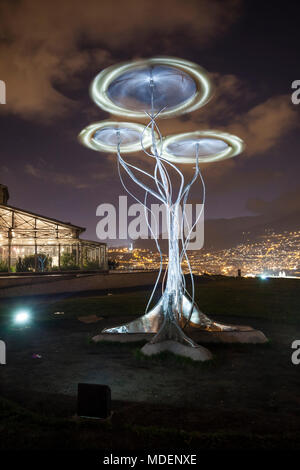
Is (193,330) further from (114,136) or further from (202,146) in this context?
A: (114,136)

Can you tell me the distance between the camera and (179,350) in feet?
25.5

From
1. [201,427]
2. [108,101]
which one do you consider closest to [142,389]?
[201,427]

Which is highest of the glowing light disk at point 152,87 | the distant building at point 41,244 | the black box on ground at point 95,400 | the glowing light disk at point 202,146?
the glowing light disk at point 152,87

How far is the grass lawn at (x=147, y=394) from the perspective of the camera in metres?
4.12

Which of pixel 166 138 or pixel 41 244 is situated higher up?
pixel 166 138

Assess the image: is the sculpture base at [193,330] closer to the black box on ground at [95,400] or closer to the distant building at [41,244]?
the black box on ground at [95,400]

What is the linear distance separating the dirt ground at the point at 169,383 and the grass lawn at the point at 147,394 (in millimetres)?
16

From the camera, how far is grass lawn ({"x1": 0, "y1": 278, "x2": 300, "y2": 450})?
4.12 metres

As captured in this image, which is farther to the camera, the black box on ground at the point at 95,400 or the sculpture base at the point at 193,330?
the sculpture base at the point at 193,330

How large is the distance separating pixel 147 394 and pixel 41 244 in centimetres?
2381

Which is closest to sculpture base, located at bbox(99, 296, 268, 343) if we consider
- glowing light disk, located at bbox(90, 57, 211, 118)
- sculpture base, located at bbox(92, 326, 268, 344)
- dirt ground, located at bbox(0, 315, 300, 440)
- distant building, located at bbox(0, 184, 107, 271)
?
sculpture base, located at bbox(92, 326, 268, 344)

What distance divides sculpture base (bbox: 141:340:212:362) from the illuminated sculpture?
179mm

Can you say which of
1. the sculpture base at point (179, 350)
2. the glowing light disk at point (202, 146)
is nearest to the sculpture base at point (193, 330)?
the sculpture base at point (179, 350)

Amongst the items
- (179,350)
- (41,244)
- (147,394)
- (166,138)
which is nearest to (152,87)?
(166,138)
